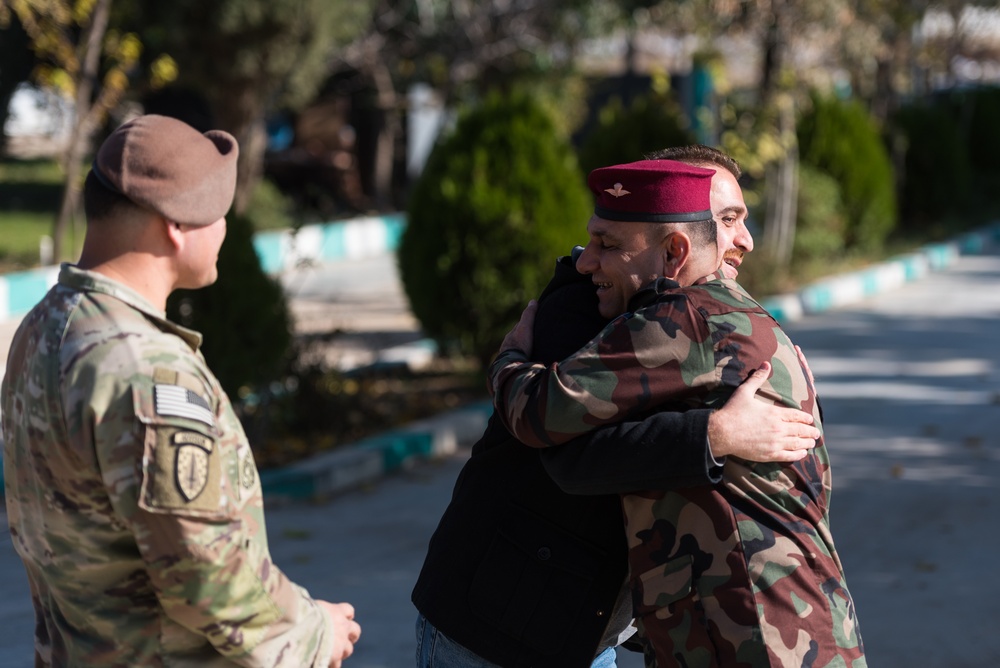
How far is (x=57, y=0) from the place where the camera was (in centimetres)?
1098

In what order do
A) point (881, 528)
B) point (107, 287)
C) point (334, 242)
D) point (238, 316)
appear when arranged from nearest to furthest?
point (107, 287) < point (881, 528) < point (238, 316) < point (334, 242)

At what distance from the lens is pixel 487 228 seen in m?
7.64

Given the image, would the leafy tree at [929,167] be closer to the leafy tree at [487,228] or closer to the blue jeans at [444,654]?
the leafy tree at [487,228]

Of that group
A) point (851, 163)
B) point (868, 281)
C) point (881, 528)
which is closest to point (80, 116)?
point (868, 281)

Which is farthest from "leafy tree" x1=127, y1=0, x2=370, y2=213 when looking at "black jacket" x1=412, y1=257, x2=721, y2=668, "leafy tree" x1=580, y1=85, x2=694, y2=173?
"black jacket" x1=412, y1=257, x2=721, y2=668

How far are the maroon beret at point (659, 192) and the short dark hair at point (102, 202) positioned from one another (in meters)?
0.75

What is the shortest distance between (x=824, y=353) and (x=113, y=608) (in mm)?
8409

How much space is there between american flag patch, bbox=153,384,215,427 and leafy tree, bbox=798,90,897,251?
1354 centimetres

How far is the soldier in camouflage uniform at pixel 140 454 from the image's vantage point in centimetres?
166

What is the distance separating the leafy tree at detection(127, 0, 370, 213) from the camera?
15883 millimetres

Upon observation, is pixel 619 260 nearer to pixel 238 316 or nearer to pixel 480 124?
pixel 238 316

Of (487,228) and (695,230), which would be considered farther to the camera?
(487,228)

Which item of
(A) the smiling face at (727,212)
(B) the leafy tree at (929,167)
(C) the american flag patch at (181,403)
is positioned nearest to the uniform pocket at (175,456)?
(C) the american flag patch at (181,403)

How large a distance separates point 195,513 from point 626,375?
27.5 inches
